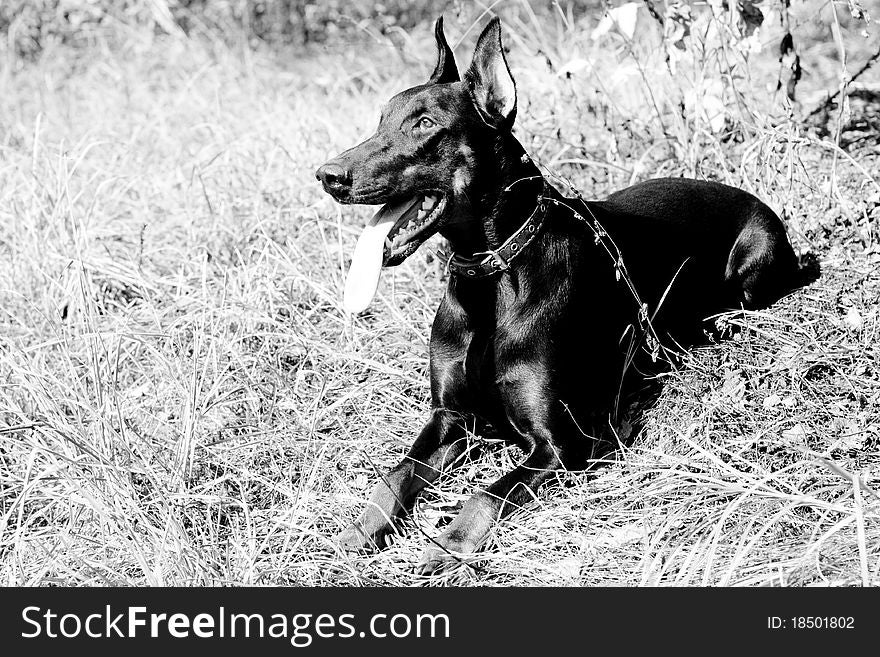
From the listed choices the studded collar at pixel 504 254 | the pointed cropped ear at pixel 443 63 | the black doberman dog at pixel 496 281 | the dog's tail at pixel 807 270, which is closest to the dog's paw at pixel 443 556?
the black doberman dog at pixel 496 281

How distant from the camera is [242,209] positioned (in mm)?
5078

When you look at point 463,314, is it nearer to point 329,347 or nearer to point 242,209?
point 329,347

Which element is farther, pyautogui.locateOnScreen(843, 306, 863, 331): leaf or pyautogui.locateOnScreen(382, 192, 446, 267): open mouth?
pyautogui.locateOnScreen(843, 306, 863, 331): leaf

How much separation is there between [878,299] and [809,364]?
0.44 meters

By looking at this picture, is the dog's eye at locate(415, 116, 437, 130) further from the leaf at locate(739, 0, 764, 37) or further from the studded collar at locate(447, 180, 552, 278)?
the leaf at locate(739, 0, 764, 37)

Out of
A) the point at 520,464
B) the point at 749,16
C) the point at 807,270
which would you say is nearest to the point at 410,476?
the point at 520,464

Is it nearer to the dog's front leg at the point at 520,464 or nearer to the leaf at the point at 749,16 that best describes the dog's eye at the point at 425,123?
the dog's front leg at the point at 520,464

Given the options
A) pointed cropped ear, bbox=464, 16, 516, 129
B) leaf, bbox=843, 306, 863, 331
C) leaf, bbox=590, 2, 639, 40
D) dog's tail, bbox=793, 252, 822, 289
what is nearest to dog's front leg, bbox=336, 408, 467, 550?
pointed cropped ear, bbox=464, 16, 516, 129

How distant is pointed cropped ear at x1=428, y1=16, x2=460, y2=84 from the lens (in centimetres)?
341

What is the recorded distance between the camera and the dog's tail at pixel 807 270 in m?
4.21

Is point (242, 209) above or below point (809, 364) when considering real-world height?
above

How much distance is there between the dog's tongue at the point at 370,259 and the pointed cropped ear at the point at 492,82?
0.39 meters

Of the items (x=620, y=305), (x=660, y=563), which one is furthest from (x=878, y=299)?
(x=660, y=563)

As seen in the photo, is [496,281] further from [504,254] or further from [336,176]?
[336,176]
